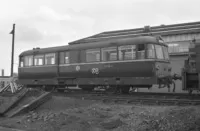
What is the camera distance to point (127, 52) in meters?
16.0

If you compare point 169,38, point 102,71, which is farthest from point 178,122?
point 169,38

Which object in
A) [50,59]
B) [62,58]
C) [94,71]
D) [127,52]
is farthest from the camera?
[50,59]

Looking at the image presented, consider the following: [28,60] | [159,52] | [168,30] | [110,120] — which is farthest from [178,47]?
[110,120]

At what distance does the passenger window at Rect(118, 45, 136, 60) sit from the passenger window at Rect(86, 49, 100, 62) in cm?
156

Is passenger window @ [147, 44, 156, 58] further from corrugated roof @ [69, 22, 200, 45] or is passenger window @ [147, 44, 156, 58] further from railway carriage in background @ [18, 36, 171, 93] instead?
corrugated roof @ [69, 22, 200, 45]

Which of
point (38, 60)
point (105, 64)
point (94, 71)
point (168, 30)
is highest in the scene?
point (168, 30)

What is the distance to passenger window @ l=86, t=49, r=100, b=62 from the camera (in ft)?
56.2

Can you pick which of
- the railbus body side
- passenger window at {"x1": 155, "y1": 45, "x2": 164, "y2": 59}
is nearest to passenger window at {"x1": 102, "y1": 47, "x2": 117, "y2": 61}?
the railbus body side

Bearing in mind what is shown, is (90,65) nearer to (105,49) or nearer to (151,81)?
(105,49)

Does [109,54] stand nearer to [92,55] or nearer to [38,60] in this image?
[92,55]

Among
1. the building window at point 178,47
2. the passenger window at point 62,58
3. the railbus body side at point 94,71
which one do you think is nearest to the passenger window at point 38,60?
the railbus body side at point 94,71

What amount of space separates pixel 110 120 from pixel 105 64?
24.4ft

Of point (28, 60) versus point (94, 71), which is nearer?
point (94, 71)

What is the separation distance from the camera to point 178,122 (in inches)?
317
